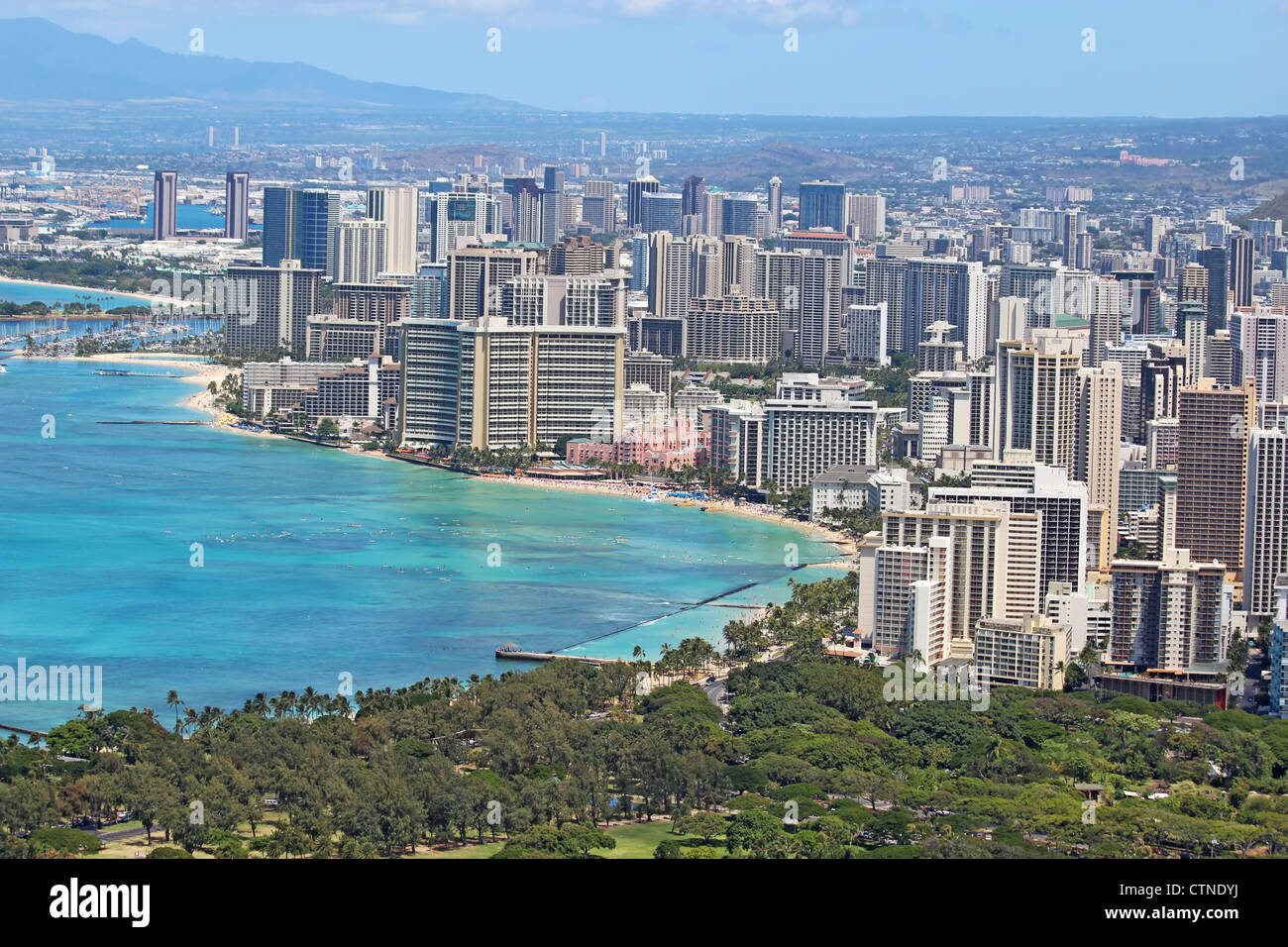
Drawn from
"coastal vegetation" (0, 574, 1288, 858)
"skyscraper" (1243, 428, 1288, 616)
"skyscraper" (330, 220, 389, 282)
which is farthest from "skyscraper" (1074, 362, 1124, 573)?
"skyscraper" (330, 220, 389, 282)

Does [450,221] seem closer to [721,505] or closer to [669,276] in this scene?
[669,276]

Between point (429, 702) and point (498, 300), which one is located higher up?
point (498, 300)

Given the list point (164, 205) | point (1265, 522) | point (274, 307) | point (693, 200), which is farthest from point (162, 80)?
point (1265, 522)

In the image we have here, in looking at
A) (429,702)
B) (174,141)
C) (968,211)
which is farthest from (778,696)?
(174,141)

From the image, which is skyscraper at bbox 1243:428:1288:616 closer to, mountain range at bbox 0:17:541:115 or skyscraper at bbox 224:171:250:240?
skyscraper at bbox 224:171:250:240
